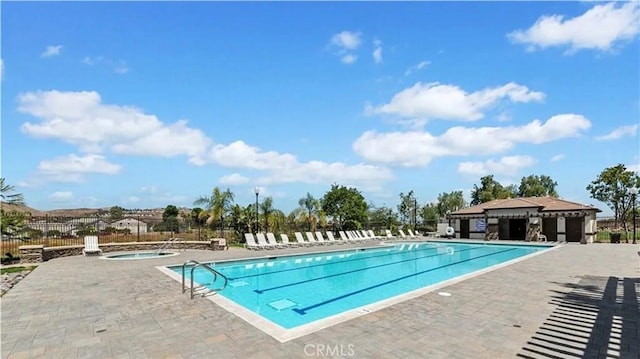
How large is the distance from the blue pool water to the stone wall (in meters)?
4.82

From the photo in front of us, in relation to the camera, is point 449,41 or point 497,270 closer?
point 497,270

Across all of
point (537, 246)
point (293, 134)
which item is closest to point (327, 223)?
point (293, 134)

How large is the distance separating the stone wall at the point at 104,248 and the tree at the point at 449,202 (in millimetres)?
32842

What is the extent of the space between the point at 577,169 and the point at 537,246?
17.1 ft

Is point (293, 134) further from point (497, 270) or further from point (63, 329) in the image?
point (63, 329)

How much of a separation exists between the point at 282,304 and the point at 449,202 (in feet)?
134

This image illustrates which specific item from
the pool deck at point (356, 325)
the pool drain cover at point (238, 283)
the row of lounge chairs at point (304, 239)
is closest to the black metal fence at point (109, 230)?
the row of lounge chairs at point (304, 239)

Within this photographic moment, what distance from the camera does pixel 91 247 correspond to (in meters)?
14.2

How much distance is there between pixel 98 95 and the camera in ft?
44.4

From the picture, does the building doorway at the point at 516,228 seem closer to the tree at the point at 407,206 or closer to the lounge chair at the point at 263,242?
the tree at the point at 407,206

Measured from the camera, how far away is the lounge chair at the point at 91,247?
14.0 meters

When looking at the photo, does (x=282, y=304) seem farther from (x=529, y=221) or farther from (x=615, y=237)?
(x=615, y=237)

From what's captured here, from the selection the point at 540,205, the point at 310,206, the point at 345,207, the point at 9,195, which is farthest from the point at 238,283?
the point at 540,205

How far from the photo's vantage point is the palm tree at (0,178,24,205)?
1014 cm
